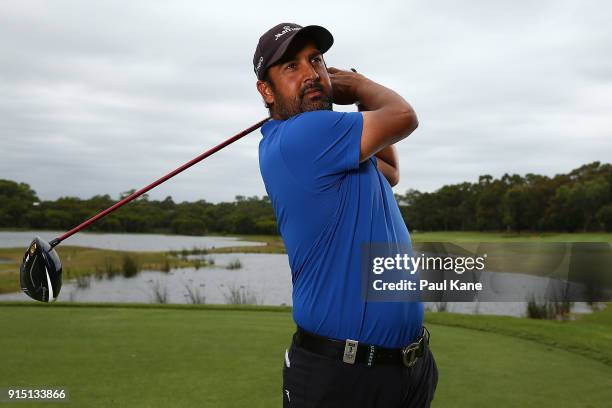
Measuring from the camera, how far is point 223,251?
124 ft

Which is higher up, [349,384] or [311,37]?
[311,37]

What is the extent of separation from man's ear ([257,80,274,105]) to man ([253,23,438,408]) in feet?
0.28

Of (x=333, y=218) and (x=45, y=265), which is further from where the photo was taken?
(x=45, y=265)

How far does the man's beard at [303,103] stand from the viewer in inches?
71.2

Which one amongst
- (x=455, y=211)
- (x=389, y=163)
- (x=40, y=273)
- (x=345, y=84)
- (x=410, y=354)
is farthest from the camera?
(x=455, y=211)

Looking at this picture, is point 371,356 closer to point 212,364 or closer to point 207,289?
point 212,364

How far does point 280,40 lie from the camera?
70.4 inches

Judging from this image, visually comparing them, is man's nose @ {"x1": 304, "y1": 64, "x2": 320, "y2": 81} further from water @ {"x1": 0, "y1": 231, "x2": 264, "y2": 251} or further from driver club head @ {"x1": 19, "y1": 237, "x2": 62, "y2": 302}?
water @ {"x1": 0, "y1": 231, "x2": 264, "y2": 251}

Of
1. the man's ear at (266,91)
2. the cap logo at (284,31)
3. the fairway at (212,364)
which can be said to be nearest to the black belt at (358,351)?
the man's ear at (266,91)

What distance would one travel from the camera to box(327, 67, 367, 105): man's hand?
1.92 metres

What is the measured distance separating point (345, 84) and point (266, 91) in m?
0.27

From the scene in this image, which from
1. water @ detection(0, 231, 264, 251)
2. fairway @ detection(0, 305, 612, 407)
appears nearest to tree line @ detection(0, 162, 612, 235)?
water @ detection(0, 231, 264, 251)

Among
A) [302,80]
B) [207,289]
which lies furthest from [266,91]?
[207,289]

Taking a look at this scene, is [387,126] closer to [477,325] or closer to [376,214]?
[376,214]
